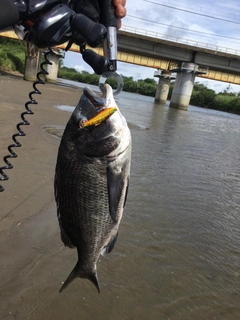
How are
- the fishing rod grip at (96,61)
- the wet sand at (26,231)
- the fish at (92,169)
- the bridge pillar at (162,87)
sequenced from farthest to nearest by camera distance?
1. the bridge pillar at (162,87)
2. the wet sand at (26,231)
3. the fishing rod grip at (96,61)
4. the fish at (92,169)

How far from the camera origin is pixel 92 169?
173 centimetres

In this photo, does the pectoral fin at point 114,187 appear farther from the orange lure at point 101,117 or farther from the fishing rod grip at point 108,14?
the fishing rod grip at point 108,14

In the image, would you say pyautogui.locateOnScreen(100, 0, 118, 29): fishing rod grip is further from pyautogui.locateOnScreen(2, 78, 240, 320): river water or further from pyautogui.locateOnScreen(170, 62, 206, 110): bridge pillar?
pyautogui.locateOnScreen(170, 62, 206, 110): bridge pillar

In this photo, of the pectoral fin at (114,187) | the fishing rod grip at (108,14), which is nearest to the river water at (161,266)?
the pectoral fin at (114,187)

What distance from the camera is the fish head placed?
5.43 ft

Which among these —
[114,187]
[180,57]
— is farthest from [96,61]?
[180,57]

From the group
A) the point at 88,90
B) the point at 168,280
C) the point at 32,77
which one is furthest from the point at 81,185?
the point at 32,77

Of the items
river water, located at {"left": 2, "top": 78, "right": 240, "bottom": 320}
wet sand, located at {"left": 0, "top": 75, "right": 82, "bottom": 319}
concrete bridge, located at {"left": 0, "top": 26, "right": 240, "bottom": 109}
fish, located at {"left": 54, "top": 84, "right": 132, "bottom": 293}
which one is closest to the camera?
fish, located at {"left": 54, "top": 84, "right": 132, "bottom": 293}

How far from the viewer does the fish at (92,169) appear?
5.48 feet

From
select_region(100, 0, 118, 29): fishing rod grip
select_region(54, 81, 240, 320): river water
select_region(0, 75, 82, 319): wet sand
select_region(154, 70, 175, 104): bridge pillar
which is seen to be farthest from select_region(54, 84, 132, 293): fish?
select_region(154, 70, 175, 104): bridge pillar

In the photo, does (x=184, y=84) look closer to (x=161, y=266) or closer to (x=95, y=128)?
(x=161, y=266)

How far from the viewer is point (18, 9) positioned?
1.67m

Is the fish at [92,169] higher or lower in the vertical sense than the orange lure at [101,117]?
lower

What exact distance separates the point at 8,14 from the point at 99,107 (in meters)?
0.69
